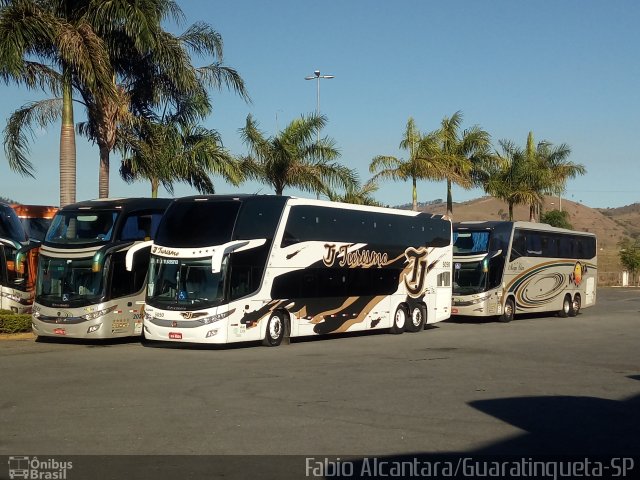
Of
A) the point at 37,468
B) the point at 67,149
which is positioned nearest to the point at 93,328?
the point at 67,149

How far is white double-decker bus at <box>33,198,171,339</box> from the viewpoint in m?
22.4

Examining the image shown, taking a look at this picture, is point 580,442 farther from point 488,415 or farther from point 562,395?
point 562,395

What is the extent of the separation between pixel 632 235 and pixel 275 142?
132 meters

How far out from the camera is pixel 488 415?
39.1 feet

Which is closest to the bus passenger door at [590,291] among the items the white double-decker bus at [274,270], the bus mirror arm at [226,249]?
Result: the white double-decker bus at [274,270]

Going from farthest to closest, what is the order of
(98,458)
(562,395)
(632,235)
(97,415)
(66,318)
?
(632,235) < (66,318) < (562,395) < (97,415) < (98,458)

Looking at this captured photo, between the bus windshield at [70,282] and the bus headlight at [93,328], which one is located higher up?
the bus windshield at [70,282]

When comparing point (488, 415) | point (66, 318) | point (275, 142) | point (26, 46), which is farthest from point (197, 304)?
point (275, 142)

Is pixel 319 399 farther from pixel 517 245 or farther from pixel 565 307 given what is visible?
pixel 565 307

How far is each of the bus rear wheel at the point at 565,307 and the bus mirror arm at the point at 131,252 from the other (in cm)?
2182

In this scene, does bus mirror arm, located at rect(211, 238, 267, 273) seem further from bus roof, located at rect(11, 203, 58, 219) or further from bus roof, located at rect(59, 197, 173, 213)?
bus roof, located at rect(11, 203, 58, 219)

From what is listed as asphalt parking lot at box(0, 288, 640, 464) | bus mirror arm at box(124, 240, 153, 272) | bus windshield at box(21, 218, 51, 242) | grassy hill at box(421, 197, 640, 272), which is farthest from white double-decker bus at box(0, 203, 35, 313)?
grassy hill at box(421, 197, 640, 272)

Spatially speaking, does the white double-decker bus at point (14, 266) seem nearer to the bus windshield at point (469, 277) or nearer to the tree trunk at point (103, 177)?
the tree trunk at point (103, 177)

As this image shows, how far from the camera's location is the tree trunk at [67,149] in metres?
25.9
